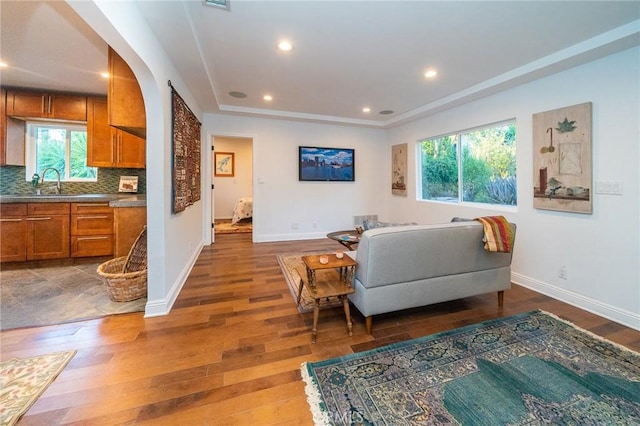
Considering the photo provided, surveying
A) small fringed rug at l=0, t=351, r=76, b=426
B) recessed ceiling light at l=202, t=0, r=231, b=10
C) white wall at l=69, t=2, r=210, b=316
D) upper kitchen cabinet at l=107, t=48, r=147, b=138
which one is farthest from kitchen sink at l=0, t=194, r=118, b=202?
recessed ceiling light at l=202, t=0, r=231, b=10

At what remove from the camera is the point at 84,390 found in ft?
4.71

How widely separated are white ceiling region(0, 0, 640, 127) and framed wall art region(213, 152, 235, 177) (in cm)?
387

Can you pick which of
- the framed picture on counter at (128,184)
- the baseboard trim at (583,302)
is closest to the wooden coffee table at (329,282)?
the baseboard trim at (583,302)

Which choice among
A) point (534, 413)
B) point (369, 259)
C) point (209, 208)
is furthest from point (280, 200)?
point (534, 413)

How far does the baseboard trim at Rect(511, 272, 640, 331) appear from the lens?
2166 mm

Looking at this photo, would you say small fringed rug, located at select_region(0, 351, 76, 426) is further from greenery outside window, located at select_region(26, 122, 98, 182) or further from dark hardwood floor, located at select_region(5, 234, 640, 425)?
greenery outside window, located at select_region(26, 122, 98, 182)

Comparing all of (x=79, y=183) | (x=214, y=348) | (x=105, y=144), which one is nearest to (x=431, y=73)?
(x=214, y=348)

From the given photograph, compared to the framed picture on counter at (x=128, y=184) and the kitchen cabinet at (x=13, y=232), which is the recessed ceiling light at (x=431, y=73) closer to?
the framed picture on counter at (x=128, y=184)

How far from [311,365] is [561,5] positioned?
10.2ft

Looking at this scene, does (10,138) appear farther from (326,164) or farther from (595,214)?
(595,214)

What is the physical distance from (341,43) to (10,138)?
15.4 ft

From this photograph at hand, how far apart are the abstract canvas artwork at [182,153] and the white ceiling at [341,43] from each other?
461 millimetres

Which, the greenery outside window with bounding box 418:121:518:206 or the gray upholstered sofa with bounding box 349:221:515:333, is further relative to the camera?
the greenery outside window with bounding box 418:121:518:206

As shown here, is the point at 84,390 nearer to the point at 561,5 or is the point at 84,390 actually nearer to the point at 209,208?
the point at 209,208
